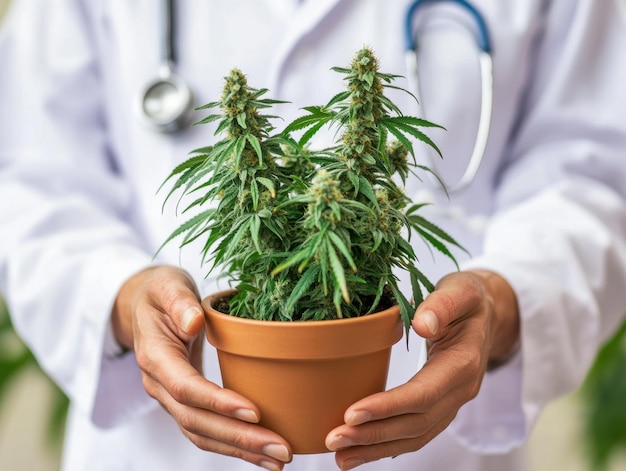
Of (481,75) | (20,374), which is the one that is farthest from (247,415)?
(20,374)

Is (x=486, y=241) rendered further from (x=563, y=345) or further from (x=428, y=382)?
(x=428, y=382)

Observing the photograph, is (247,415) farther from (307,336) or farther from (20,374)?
(20,374)

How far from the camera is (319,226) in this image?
41 cm

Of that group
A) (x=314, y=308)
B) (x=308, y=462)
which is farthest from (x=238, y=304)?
(x=308, y=462)

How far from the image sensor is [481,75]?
0.78 meters

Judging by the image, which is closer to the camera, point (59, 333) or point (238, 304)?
point (238, 304)

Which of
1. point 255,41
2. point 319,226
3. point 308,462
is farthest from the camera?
point 255,41

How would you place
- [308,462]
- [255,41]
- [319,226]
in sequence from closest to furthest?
[319,226] < [308,462] < [255,41]

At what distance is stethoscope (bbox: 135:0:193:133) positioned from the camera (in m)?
0.76

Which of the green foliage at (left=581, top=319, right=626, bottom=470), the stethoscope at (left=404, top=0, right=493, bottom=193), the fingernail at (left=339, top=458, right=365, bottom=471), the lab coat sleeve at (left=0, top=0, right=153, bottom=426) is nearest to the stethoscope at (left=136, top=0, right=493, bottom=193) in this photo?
the stethoscope at (left=404, top=0, right=493, bottom=193)

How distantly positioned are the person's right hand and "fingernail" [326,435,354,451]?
3cm

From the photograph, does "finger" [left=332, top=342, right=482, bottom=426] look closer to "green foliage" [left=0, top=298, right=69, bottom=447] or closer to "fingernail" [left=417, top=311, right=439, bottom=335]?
"fingernail" [left=417, top=311, right=439, bottom=335]

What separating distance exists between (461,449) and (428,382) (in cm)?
34

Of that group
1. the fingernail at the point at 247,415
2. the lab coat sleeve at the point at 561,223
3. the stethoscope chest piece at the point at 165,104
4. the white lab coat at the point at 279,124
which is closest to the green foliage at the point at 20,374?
the white lab coat at the point at 279,124
